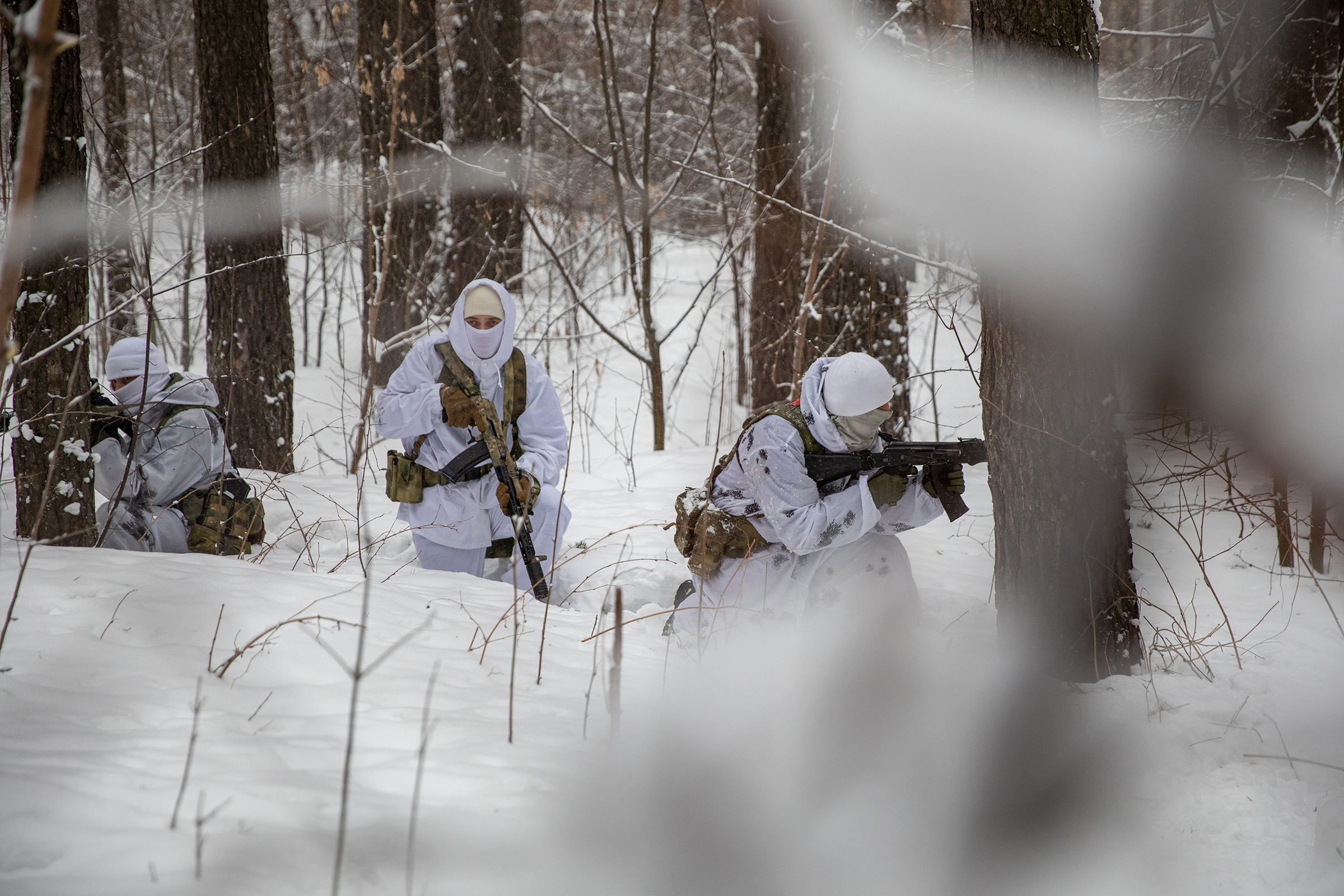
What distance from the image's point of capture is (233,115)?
180 inches

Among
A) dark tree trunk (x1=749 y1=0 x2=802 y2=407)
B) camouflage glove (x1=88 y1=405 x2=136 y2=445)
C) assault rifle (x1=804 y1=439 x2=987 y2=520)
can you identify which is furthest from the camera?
dark tree trunk (x1=749 y1=0 x2=802 y2=407)

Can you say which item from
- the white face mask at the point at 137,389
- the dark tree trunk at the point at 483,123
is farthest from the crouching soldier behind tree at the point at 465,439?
the dark tree trunk at the point at 483,123

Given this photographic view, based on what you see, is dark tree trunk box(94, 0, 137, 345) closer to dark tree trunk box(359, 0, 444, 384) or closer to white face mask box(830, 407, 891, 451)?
dark tree trunk box(359, 0, 444, 384)

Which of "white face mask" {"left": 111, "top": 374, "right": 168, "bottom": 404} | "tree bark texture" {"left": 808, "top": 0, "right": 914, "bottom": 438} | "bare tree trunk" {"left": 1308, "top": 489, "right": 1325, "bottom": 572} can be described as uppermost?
"tree bark texture" {"left": 808, "top": 0, "right": 914, "bottom": 438}

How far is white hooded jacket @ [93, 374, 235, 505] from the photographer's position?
3.02 metres

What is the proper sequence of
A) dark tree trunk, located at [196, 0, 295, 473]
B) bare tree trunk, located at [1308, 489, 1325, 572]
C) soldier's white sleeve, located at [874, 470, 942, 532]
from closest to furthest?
soldier's white sleeve, located at [874, 470, 942, 532] < bare tree trunk, located at [1308, 489, 1325, 572] < dark tree trunk, located at [196, 0, 295, 473]

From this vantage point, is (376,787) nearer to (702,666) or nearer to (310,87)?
(702,666)

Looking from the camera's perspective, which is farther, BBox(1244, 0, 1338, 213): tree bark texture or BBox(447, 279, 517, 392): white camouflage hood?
BBox(1244, 0, 1338, 213): tree bark texture

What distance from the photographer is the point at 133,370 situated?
307cm

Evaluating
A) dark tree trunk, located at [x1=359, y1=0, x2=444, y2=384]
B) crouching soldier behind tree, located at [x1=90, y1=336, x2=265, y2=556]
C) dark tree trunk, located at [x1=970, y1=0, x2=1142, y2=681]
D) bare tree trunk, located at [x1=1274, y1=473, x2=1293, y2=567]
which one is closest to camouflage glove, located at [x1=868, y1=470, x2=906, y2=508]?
dark tree trunk, located at [x1=970, y1=0, x2=1142, y2=681]

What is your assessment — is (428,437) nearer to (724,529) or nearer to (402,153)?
(724,529)

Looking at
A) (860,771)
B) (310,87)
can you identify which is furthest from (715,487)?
(310,87)

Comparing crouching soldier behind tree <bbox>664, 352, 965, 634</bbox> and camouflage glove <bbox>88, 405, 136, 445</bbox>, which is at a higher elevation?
camouflage glove <bbox>88, 405, 136, 445</bbox>

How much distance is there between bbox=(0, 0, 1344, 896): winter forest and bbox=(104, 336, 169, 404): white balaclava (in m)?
0.08
